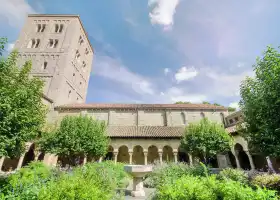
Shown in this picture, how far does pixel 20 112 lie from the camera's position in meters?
7.68

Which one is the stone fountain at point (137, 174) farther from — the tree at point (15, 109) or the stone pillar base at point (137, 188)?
the tree at point (15, 109)

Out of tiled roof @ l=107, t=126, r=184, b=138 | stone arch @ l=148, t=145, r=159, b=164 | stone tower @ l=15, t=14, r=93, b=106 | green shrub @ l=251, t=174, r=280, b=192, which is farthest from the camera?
stone tower @ l=15, t=14, r=93, b=106

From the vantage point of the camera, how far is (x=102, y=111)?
23.9m

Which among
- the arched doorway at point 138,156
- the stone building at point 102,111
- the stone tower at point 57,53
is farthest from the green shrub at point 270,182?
the stone tower at point 57,53

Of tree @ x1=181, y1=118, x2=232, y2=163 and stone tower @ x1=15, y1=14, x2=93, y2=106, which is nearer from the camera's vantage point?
tree @ x1=181, y1=118, x2=232, y2=163

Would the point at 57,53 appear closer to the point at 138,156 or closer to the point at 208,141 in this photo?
the point at 138,156

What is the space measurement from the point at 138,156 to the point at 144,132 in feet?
12.2

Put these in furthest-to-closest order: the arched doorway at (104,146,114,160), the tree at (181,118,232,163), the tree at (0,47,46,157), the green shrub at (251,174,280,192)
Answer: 1. the arched doorway at (104,146,114,160)
2. the tree at (181,118,232,163)
3. the tree at (0,47,46,157)
4. the green shrub at (251,174,280,192)

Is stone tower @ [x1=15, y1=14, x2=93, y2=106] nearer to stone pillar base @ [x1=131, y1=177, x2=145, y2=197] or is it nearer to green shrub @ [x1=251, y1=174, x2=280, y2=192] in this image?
stone pillar base @ [x1=131, y1=177, x2=145, y2=197]

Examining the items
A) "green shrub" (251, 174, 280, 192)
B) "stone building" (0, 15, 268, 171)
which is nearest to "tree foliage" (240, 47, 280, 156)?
"green shrub" (251, 174, 280, 192)

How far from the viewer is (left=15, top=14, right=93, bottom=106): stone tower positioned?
23969 millimetres

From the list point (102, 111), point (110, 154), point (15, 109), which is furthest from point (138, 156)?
point (15, 109)

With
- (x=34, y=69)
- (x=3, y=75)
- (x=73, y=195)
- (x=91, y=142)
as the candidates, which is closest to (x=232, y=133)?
(x=91, y=142)

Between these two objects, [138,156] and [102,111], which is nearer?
[138,156]
